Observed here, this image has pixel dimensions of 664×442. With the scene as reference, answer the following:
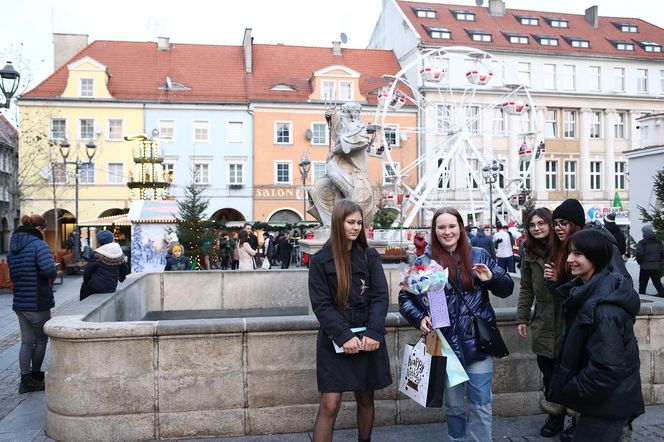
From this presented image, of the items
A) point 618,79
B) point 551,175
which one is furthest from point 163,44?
point 618,79

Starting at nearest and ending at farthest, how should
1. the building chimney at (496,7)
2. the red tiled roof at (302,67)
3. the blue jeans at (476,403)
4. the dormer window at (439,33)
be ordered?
the blue jeans at (476,403)
the red tiled roof at (302,67)
the dormer window at (439,33)
the building chimney at (496,7)

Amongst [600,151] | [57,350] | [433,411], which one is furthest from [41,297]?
[600,151]

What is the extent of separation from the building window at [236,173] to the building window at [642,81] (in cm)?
2927

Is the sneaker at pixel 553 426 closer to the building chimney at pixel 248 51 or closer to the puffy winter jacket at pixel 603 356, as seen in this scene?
the puffy winter jacket at pixel 603 356

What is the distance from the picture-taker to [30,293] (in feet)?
19.2

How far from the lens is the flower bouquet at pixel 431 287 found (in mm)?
3439

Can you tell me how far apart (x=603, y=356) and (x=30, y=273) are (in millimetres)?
5163

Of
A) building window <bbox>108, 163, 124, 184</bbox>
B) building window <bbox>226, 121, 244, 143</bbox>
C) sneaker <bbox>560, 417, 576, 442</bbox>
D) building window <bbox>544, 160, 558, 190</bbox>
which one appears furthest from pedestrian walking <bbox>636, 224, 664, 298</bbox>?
building window <bbox>544, 160, 558, 190</bbox>

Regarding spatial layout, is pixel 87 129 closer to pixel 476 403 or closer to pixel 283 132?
pixel 283 132

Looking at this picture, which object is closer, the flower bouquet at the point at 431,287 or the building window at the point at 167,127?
the flower bouquet at the point at 431,287

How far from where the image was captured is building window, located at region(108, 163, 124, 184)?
1471 inches

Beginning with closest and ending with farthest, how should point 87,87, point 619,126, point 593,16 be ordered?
point 87,87 → point 619,126 → point 593,16

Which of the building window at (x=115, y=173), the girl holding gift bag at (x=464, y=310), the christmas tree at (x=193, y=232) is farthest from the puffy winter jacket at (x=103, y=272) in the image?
the building window at (x=115, y=173)

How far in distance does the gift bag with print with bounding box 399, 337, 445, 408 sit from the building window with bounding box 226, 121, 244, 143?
1406 inches
